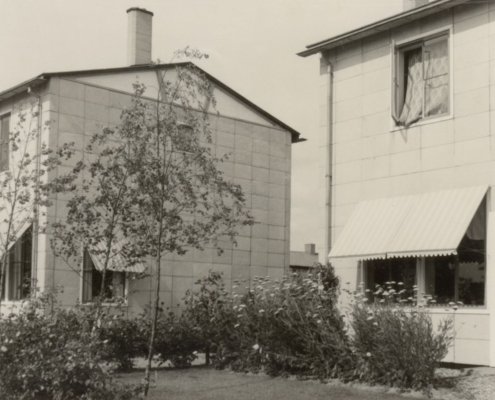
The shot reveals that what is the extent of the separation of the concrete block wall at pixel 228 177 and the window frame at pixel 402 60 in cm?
494

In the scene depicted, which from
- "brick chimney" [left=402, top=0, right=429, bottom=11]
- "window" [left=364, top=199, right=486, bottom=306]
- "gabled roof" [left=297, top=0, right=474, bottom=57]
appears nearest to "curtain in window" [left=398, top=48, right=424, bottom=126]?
"gabled roof" [left=297, top=0, right=474, bottom=57]

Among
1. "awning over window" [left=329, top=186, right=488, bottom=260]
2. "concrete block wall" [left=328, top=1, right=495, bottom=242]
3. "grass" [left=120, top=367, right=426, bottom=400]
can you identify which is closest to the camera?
"grass" [left=120, top=367, right=426, bottom=400]

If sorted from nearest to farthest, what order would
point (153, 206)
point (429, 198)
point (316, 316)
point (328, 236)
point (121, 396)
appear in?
point (121, 396) → point (153, 206) → point (316, 316) → point (429, 198) → point (328, 236)

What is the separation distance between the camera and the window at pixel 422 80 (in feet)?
48.1

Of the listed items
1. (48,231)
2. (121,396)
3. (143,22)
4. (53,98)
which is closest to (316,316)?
(121,396)

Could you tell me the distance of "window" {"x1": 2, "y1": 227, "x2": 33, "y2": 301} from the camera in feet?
64.0

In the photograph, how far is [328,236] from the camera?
1627 cm

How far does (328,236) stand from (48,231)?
6.74 meters

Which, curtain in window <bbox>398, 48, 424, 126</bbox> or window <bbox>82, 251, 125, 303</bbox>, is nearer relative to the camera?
curtain in window <bbox>398, 48, 424, 126</bbox>

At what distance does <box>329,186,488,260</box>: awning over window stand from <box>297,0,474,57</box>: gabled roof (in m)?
3.47

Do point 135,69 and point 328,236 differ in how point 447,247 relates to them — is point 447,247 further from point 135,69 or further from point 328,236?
point 135,69

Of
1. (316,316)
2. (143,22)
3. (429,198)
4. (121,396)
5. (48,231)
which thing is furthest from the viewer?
(143,22)

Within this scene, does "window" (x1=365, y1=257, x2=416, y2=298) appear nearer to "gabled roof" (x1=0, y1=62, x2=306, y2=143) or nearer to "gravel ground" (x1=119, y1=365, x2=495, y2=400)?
"gravel ground" (x1=119, y1=365, x2=495, y2=400)

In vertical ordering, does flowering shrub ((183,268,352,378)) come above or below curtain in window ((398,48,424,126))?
below
